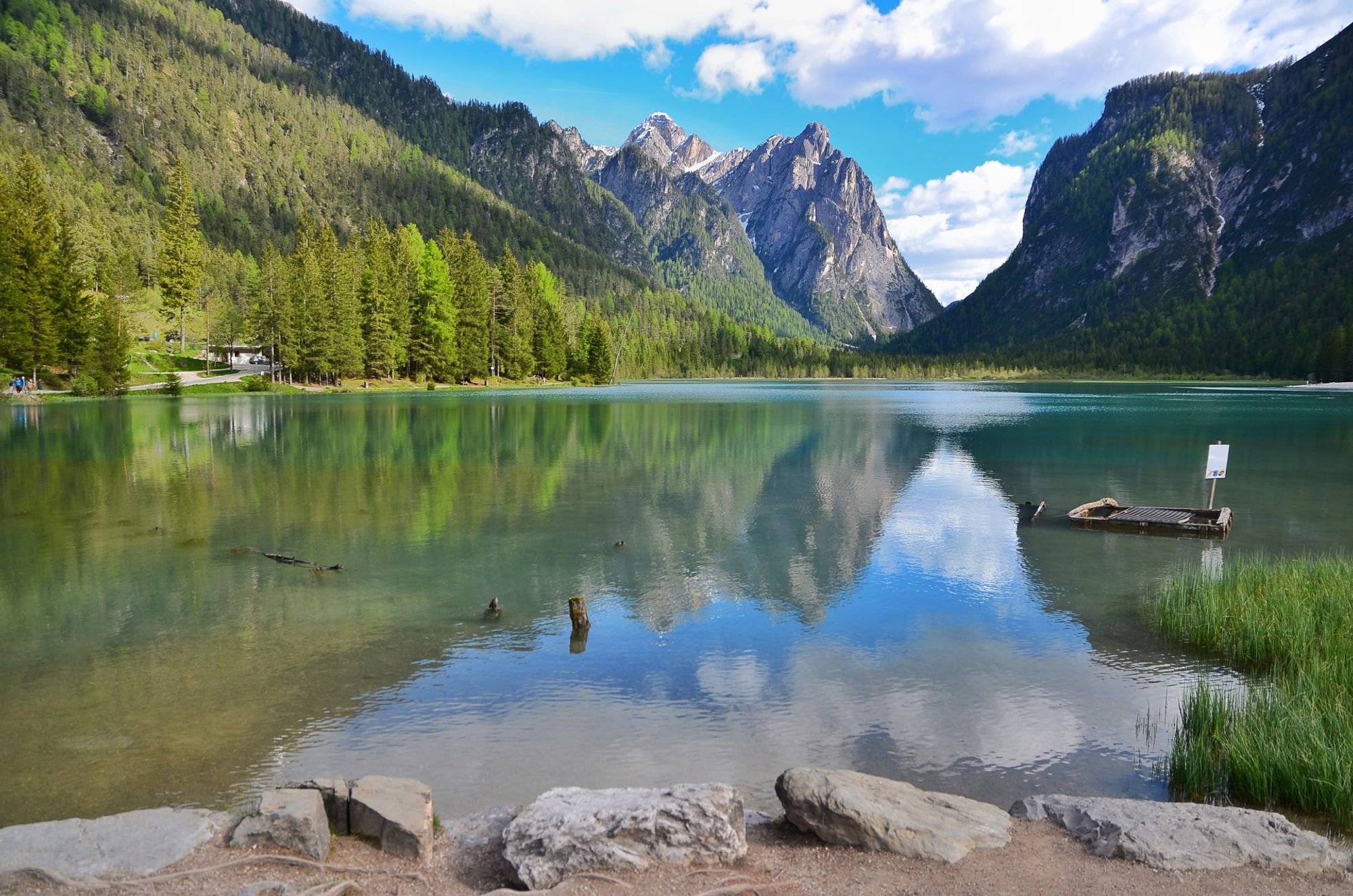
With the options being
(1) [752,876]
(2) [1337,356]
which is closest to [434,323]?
(1) [752,876]

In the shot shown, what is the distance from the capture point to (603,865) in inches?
245

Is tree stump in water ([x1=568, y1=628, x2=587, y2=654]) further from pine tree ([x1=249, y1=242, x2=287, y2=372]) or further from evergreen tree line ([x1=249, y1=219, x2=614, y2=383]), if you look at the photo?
pine tree ([x1=249, y1=242, x2=287, y2=372])

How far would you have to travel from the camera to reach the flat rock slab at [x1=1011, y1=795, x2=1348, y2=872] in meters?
6.18

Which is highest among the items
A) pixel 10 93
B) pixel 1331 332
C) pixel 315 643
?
pixel 10 93

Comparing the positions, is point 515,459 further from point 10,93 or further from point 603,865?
point 10,93

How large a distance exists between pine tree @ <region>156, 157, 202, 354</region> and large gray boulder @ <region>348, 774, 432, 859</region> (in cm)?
12373

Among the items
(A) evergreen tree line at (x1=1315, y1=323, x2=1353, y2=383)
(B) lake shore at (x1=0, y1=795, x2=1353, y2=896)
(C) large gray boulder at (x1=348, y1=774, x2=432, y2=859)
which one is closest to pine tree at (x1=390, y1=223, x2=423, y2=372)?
(C) large gray boulder at (x1=348, y1=774, x2=432, y2=859)

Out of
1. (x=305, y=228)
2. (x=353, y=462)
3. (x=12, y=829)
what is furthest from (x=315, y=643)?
(x=305, y=228)

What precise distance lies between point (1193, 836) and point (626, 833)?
189 inches

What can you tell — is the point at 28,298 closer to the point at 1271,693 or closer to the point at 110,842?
the point at 110,842

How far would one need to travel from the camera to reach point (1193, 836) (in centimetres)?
648

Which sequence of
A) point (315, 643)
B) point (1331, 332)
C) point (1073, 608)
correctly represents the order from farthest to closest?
point (1331, 332), point (1073, 608), point (315, 643)

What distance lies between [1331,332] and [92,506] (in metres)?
193

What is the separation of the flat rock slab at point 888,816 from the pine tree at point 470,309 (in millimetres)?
109744
